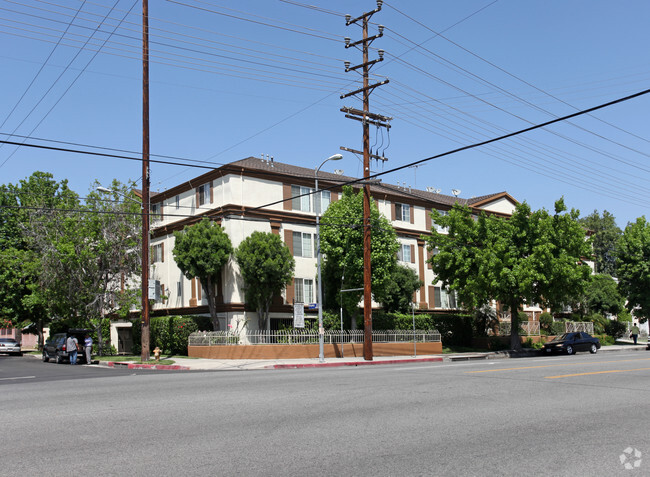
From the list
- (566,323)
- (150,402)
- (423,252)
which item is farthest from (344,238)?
(566,323)

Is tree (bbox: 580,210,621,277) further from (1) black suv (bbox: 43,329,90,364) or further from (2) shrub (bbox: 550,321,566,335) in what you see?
(1) black suv (bbox: 43,329,90,364)

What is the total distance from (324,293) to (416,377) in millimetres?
21509

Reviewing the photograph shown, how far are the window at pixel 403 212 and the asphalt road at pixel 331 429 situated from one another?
3210 cm

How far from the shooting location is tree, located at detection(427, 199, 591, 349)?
117 ft

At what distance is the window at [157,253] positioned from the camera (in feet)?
142

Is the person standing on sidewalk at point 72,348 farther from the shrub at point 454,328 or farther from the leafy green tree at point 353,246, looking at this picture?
the shrub at point 454,328

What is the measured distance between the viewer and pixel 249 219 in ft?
115

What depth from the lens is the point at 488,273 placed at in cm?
3659

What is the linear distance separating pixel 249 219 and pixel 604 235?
2802 inches

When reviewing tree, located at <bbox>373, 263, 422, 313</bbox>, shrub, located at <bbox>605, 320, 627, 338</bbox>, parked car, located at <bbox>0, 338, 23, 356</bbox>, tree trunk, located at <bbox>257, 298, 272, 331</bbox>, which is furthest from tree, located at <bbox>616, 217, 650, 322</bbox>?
parked car, located at <bbox>0, 338, 23, 356</bbox>

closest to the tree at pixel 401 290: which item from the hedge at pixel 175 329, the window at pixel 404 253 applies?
the window at pixel 404 253

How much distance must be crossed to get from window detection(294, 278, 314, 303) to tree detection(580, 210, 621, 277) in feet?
203

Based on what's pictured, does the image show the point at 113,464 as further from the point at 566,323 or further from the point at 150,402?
the point at 566,323

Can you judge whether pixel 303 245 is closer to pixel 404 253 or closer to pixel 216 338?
pixel 216 338
